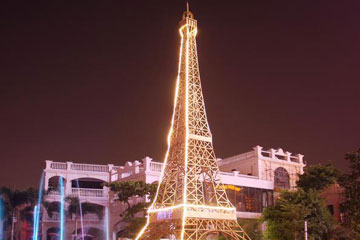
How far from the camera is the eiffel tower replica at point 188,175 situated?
27.8 m

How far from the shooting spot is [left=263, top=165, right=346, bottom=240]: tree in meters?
32.1

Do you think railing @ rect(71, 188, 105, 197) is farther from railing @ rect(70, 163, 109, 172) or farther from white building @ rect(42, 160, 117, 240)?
railing @ rect(70, 163, 109, 172)

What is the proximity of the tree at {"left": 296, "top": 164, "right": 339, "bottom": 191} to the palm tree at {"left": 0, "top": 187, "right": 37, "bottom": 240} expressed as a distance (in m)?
23.5

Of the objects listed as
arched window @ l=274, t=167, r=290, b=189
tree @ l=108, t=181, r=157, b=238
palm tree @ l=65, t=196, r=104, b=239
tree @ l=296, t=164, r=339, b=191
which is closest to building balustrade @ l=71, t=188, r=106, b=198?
palm tree @ l=65, t=196, r=104, b=239

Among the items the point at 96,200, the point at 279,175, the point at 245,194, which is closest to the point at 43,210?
the point at 96,200

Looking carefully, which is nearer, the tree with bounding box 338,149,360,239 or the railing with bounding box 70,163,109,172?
the tree with bounding box 338,149,360,239

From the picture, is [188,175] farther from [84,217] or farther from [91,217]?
[84,217]

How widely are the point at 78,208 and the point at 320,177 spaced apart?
20.9 m

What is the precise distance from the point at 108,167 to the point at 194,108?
18.6 metres

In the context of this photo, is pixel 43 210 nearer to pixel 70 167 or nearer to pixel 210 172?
pixel 70 167

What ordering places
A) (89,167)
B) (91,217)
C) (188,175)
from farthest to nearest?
(89,167)
(91,217)
(188,175)

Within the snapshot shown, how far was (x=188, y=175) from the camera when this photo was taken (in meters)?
28.8

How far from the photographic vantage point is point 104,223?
42.0m

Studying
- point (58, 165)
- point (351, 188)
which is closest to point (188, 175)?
point (351, 188)
